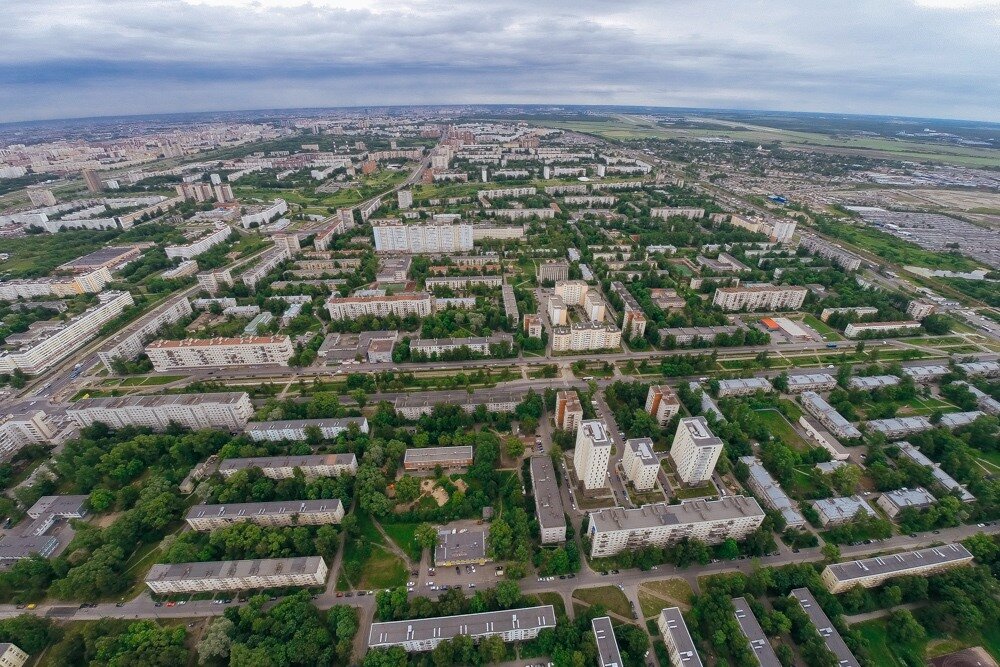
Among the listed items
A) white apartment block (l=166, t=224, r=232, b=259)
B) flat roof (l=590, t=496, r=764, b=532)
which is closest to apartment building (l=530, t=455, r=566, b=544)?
flat roof (l=590, t=496, r=764, b=532)

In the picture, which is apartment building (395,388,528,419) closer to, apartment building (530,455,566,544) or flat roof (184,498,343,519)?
apartment building (530,455,566,544)

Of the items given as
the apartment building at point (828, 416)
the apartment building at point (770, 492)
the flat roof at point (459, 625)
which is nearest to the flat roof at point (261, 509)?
the flat roof at point (459, 625)

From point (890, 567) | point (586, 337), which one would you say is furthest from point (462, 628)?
point (586, 337)

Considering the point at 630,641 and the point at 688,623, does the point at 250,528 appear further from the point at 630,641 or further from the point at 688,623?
the point at 688,623

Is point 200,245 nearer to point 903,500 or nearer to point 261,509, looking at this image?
point 261,509

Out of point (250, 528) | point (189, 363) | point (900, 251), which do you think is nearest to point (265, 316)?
point (189, 363)

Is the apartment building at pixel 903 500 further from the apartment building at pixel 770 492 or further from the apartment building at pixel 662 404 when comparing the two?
the apartment building at pixel 662 404

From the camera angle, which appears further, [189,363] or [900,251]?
[900,251]
